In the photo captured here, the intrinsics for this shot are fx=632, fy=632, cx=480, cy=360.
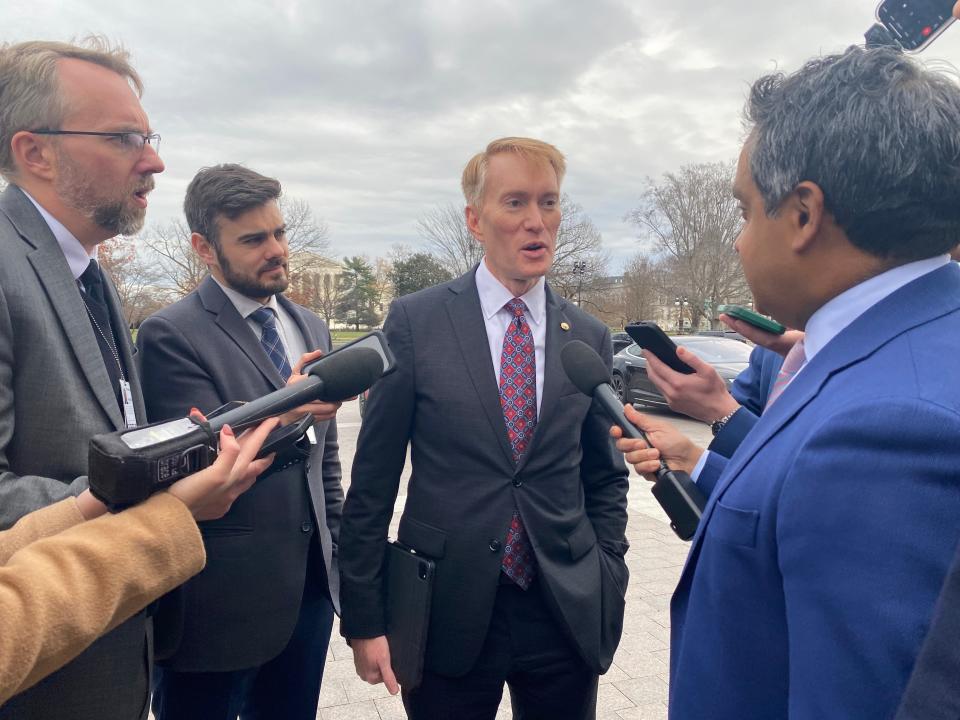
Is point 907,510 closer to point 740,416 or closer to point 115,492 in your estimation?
point 740,416

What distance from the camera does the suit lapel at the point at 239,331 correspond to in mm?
2457

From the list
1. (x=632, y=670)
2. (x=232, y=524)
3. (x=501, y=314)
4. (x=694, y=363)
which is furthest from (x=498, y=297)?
(x=632, y=670)

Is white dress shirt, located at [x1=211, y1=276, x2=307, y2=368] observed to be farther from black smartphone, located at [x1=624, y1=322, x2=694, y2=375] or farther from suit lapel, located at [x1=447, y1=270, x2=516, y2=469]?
black smartphone, located at [x1=624, y1=322, x2=694, y2=375]

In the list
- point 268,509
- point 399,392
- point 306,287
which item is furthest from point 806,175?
point 306,287

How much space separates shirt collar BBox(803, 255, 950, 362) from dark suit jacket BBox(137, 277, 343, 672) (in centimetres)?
169

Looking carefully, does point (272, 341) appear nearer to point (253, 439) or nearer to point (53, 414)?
point (53, 414)

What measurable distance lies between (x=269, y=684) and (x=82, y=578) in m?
1.63

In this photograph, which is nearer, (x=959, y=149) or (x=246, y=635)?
(x=959, y=149)

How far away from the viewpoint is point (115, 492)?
3.93ft

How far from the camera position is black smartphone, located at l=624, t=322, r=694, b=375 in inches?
76.5

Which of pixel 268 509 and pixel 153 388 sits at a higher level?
pixel 153 388

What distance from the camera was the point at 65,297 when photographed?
1687mm

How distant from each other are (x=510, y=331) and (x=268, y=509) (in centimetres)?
108

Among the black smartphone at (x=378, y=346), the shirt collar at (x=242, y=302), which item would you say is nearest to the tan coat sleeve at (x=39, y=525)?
the black smartphone at (x=378, y=346)
